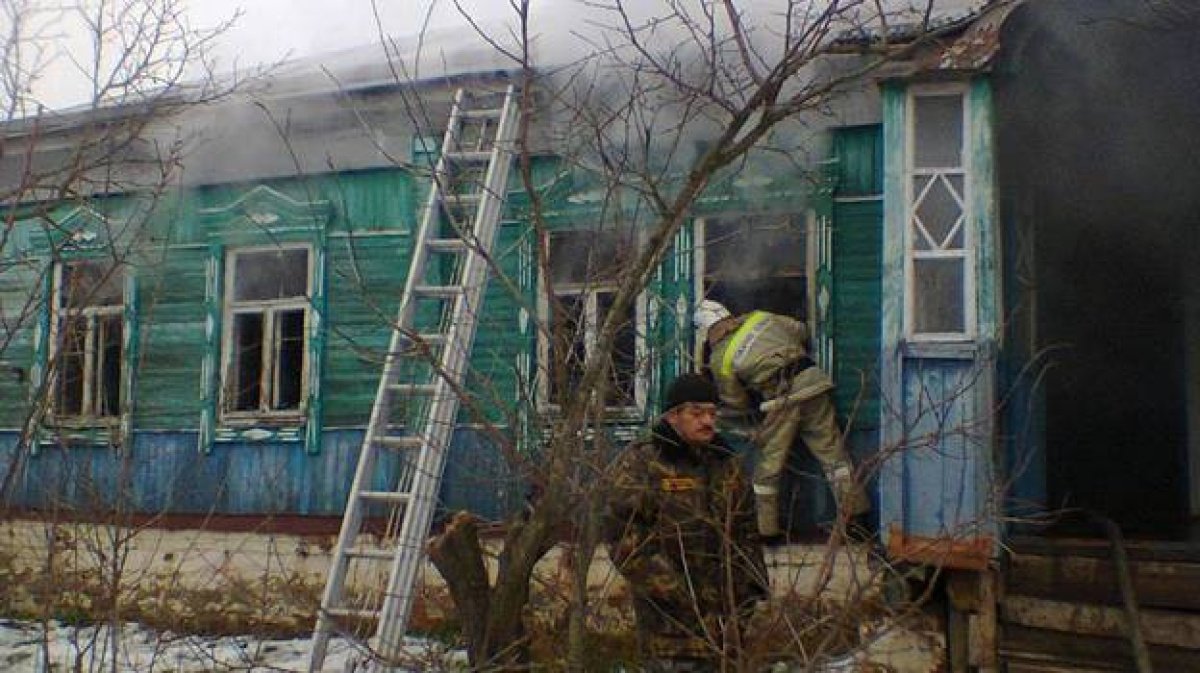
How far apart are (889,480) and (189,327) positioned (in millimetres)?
5646

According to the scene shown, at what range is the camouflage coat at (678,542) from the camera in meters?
4.17

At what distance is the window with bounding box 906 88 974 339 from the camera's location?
5934 mm

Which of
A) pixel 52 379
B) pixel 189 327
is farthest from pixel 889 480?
pixel 189 327

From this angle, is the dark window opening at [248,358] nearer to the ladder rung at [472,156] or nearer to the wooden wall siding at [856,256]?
the ladder rung at [472,156]

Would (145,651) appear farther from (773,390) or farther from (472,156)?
(773,390)

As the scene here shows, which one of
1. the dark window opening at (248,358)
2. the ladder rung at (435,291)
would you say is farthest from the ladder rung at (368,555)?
the dark window opening at (248,358)

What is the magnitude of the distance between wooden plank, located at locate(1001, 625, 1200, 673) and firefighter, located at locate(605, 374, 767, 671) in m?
1.90

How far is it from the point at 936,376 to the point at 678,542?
2257 mm

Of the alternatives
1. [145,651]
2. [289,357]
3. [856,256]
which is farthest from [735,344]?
[145,651]

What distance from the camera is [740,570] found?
4.41m

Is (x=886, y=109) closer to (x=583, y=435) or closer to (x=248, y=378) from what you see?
(x=583, y=435)

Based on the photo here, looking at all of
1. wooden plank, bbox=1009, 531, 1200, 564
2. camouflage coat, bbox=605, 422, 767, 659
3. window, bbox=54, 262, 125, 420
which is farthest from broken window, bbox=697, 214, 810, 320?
window, bbox=54, 262, 125, 420

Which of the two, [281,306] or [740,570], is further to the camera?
[281,306]

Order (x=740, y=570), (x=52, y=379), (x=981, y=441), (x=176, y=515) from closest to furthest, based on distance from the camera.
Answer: (x=740, y=570) → (x=52, y=379) → (x=981, y=441) → (x=176, y=515)
